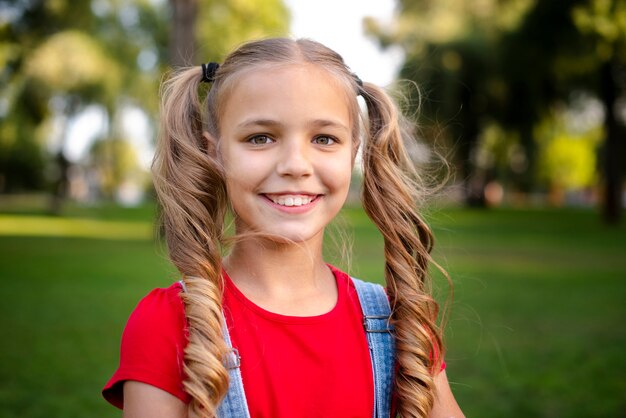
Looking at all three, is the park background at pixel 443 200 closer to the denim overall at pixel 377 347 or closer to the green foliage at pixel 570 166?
the denim overall at pixel 377 347

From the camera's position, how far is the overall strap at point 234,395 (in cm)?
161

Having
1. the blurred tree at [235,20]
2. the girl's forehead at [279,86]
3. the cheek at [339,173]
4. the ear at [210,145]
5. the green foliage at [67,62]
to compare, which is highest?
the blurred tree at [235,20]

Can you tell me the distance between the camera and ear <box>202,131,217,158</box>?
72.5 inches

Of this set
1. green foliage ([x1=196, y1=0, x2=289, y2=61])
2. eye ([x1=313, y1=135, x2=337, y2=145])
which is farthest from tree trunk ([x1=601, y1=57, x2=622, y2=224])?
eye ([x1=313, y1=135, x2=337, y2=145])

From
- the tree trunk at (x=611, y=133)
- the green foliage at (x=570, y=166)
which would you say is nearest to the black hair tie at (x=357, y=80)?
the tree trunk at (x=611, y=133)

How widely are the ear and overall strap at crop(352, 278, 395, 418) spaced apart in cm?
51

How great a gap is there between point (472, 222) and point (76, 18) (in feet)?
44.9

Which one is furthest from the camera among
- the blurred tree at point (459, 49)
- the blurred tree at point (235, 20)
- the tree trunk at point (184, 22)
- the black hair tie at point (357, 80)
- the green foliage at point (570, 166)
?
the green foliage at point (570, 166)

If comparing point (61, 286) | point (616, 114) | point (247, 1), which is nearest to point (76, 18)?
point (247, 1)

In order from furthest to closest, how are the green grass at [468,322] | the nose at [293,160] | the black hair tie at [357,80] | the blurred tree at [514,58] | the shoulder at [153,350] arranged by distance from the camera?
the blurred tree at [514,58] < the green grass at [468,322] < the black hair tie at [357,80] < the nose at [293,160] < the shoulder at [153,350]

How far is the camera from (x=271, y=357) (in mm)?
1672

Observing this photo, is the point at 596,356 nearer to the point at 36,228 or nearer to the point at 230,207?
the point at 230,207

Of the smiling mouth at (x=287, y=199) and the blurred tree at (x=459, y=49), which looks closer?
the smiling mouth at (x=287, y=199)

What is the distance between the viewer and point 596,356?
580cm
